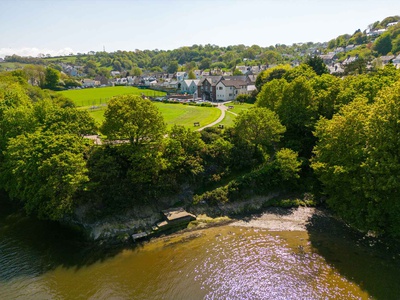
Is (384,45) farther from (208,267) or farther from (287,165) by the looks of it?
(208,267)

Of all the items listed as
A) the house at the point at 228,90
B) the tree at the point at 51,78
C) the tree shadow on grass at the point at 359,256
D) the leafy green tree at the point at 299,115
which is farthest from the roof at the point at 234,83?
the tree at the point at 51,78

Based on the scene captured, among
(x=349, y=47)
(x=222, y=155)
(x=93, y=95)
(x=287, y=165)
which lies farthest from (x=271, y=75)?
(x=349, y=47)

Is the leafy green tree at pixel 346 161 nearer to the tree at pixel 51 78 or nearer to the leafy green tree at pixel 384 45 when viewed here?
the tree at pixel 51 78

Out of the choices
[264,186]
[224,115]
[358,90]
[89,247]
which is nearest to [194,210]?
[264,186]

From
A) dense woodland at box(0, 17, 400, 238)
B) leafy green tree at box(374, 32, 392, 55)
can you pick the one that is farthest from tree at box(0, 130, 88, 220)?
leafy green tree at box(374, 32, 392, 55)

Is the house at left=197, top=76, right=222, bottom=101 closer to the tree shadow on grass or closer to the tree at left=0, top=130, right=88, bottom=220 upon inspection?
the tree at left=0, top=130, right=88, bottom=220

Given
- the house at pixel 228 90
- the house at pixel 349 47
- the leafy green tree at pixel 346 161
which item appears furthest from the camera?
the house at pixel 349 47

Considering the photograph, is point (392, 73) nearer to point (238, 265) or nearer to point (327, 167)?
point (327, 167)
